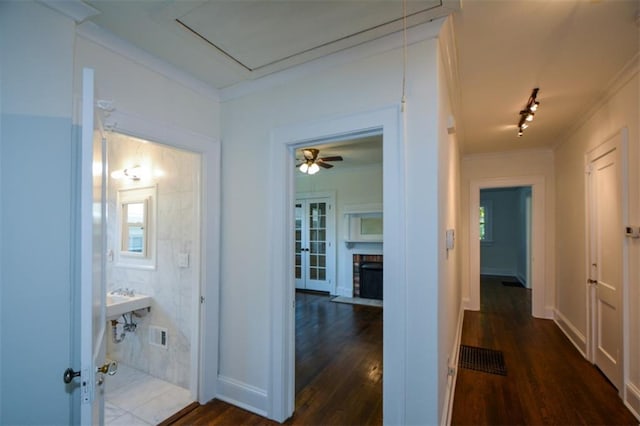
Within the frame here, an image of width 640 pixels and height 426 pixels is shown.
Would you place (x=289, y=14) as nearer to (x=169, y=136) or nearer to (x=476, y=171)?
(x=169, y=136)

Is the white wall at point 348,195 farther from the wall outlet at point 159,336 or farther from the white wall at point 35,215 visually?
the white wall at point 35,215

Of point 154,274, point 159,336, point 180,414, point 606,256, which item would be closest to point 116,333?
point 159,336

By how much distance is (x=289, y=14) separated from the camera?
161 centimetres

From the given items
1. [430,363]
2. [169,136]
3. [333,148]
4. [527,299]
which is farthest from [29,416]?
[527,299]

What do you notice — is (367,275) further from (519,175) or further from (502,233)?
(502,233)

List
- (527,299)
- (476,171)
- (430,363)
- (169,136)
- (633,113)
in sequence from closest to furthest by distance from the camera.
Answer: (430,363)
(169,136)
(633,113)
(476,171)
(527,299)

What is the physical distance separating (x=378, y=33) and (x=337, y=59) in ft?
1.05

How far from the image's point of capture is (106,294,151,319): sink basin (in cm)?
264

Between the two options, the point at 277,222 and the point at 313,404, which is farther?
the point at 313,404

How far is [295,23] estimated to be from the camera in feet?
5.53

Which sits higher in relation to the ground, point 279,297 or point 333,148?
point 333,148

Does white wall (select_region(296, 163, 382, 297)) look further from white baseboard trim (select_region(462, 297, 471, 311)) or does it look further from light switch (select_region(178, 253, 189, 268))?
light switch (select_region(178, 253, 189, 268))

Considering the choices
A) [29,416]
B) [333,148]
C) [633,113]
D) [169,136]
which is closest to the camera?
[29,416]

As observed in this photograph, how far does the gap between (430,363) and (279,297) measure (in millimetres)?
1081
